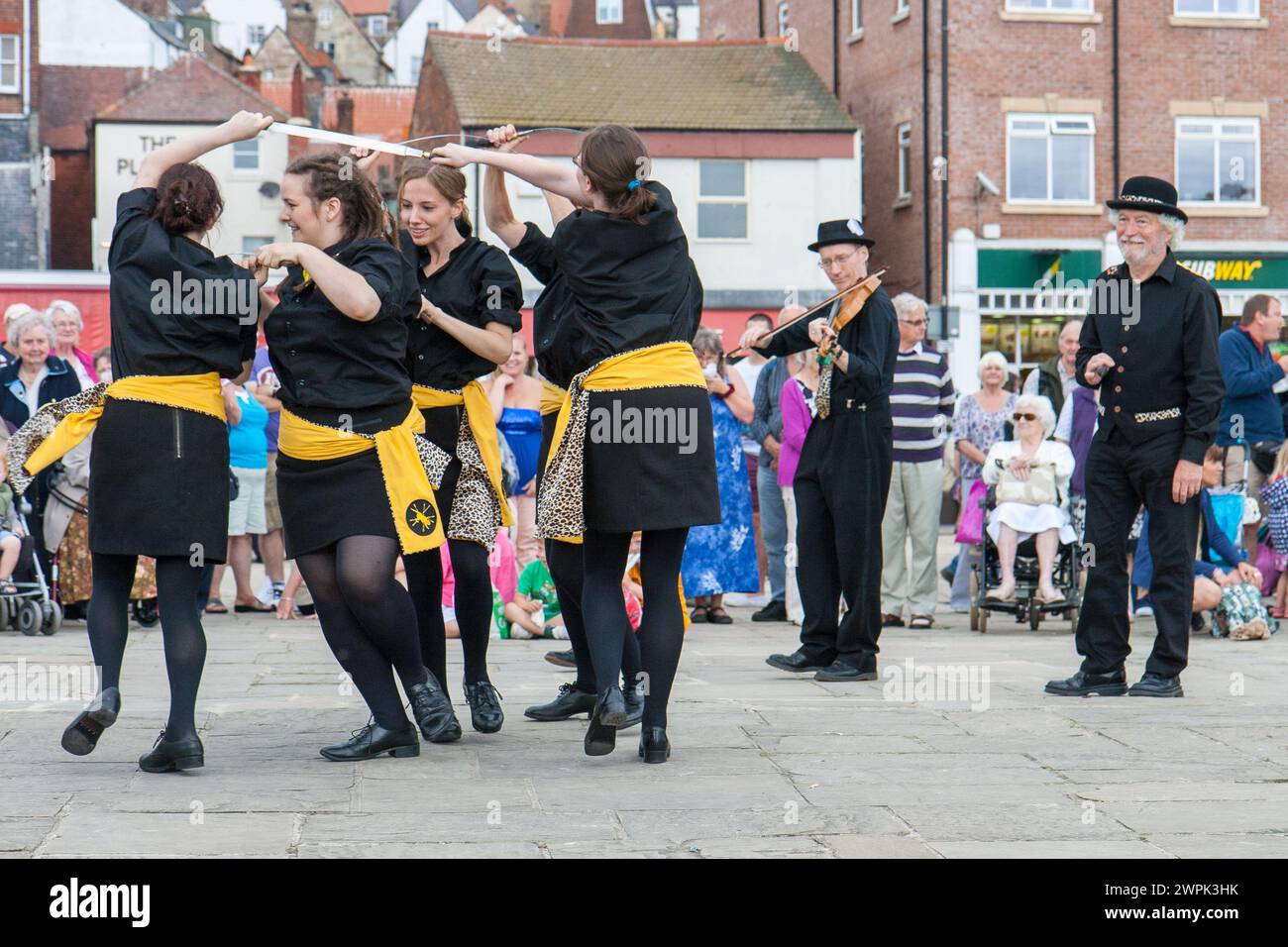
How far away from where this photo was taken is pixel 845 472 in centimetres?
794

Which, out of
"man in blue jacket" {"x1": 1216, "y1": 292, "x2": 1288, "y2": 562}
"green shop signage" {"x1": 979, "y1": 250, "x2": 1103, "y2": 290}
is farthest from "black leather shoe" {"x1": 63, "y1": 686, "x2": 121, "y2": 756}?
"green shop signage" {"x1": 979, "y1": 250, "x2": 1103, "y2": 290}

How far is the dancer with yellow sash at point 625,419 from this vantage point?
5.52 meters

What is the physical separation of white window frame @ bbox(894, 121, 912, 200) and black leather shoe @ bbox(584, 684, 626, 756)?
28249 millimetres

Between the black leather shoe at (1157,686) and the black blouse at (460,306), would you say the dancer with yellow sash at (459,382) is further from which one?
the black leather shoe at (1157,686)

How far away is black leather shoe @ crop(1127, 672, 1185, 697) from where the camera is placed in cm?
737

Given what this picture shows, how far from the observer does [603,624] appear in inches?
219

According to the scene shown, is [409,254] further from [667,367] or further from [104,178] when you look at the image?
[104,178]

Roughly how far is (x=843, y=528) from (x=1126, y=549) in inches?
48.2

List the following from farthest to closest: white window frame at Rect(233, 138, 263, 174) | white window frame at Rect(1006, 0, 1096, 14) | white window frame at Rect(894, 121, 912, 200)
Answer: white window frame at Rect(233, 138, 263, 174) → white window frame at Rect(894, 121, 912, 200) → white window frame at Rect(1006, 0, 1096, 14)

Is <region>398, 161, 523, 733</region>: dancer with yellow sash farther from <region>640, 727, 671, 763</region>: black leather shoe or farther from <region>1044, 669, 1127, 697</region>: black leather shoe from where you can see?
<region>1044, 669, 1127, 697</region>: black leather shoe

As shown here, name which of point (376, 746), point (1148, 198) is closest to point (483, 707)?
point (376, 746)

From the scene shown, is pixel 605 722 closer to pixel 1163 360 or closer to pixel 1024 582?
pixel 1163 360

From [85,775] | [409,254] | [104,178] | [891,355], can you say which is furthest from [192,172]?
[104,178]

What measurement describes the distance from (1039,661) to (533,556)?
340 centimetres
